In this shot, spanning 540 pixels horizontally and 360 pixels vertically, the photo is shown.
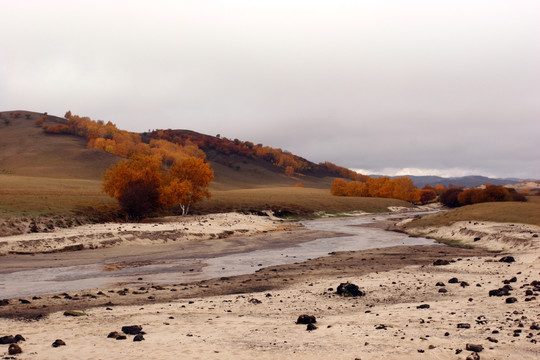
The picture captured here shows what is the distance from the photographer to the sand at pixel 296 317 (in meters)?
9.91

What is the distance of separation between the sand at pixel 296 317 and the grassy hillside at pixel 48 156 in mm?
118327

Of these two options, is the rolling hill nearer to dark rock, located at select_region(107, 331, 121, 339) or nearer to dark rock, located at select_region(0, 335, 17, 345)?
dark rock, located at select_region(0, 335, 17, 345)

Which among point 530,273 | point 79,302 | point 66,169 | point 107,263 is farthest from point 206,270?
point 66,169

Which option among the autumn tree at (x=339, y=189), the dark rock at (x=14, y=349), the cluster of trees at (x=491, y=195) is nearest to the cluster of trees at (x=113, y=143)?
the autumn tree at (x=339, y=189)

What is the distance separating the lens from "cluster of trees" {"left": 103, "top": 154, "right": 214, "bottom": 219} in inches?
2234

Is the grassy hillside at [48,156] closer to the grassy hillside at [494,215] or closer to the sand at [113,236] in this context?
the sand at [113,236]

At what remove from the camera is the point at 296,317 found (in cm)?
1362

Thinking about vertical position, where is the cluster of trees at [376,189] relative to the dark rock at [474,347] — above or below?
above

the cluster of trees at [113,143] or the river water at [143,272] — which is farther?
the cluster of trees at [113,143]

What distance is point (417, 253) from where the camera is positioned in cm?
3102

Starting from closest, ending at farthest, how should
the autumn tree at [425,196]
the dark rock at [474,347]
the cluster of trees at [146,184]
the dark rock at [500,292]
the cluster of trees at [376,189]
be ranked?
the dark rock at [474,347] < the dark rock at [500,292] < the cluster of trees at [146,184] < the cluster of trees at [376,189] < the autumn tree at [425,196]

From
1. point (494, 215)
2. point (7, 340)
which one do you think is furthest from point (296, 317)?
point (494, 215)

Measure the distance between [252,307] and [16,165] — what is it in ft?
474

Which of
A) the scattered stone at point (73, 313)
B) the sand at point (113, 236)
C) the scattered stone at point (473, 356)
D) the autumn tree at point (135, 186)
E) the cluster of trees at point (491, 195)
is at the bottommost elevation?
the sand at point (113, 236)
